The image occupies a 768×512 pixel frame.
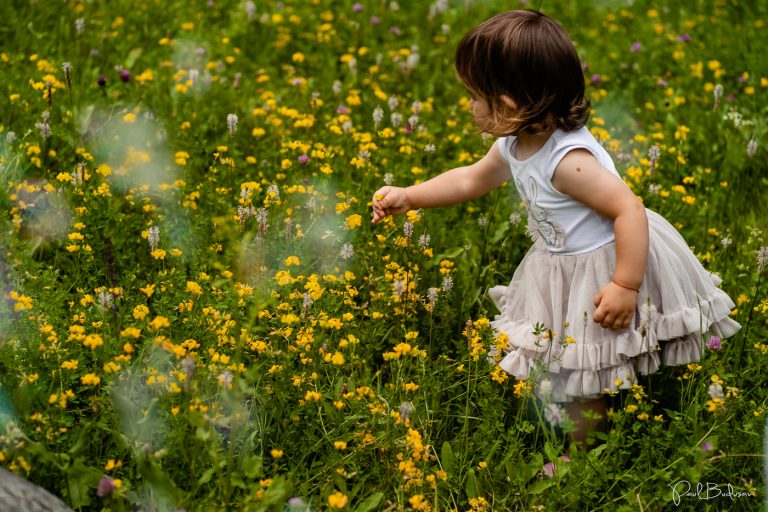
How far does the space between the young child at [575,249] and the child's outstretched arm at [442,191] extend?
0.72ft

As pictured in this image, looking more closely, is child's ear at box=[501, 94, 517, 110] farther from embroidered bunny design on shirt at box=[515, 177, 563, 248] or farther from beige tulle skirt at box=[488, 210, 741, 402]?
beige tulle skirt at box=[488, 210, 741, 402]

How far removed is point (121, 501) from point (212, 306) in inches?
33.1

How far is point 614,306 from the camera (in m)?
2.92

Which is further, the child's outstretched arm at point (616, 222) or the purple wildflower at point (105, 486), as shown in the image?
the child's outstretched arm at point (616, 222)

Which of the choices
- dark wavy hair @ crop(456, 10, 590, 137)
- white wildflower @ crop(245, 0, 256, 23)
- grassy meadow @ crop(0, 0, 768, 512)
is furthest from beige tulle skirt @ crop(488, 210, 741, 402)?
white wildflower @ crop(245, 0, 256, 23)

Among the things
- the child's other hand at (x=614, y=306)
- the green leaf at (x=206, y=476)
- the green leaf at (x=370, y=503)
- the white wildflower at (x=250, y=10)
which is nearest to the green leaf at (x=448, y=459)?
the green leaf at (x=370, y=503)

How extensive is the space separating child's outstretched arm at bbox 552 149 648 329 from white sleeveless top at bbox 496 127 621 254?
5cm

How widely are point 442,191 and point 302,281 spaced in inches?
25.9

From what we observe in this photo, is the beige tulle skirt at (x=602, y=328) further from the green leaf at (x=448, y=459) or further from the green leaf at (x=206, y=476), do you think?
the green leaf at (x=206, y=476)

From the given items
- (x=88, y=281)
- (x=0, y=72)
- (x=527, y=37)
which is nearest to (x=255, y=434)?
(x=88, y=281)

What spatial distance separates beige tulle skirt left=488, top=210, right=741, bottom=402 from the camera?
300 cm

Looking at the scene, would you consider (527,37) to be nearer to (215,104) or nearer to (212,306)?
(212,306)

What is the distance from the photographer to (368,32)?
20.8ft

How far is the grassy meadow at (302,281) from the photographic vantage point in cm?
258
